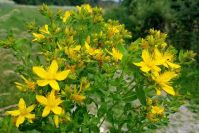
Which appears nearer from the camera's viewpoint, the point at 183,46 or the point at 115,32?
the point at 115,32

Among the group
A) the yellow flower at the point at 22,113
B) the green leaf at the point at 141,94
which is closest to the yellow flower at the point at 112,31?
the green leaf at the point at 141,94

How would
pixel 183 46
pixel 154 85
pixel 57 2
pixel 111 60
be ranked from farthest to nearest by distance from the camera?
pixel 57 2 → pixel 183 46 → pixel 111 60 → pixel 154 85

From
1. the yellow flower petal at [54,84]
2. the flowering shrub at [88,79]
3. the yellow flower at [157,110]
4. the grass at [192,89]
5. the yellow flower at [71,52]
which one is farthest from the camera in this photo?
the grass at [192,89]

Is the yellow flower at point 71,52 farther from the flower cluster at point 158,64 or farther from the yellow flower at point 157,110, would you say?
the yellow flower at point 157,110

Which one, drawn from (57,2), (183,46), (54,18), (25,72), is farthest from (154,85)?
(57,2)

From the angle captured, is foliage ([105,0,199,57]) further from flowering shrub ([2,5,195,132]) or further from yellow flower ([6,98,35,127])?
yellow flower ([6,98,35,127])

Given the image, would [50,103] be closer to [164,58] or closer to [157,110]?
[164,58]

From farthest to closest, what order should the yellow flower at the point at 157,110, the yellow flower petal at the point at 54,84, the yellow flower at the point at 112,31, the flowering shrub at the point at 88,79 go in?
the yellow flower at the point at 112,31 < the yellow flower at the point at 157,110 < the flowering shrub at the point at 88,79 < the yellow flower petal at the point at 54,84

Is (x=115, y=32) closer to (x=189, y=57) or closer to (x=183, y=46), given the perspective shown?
(x=189, y=57)

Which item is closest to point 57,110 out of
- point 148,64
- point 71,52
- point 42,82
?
point 42,82
